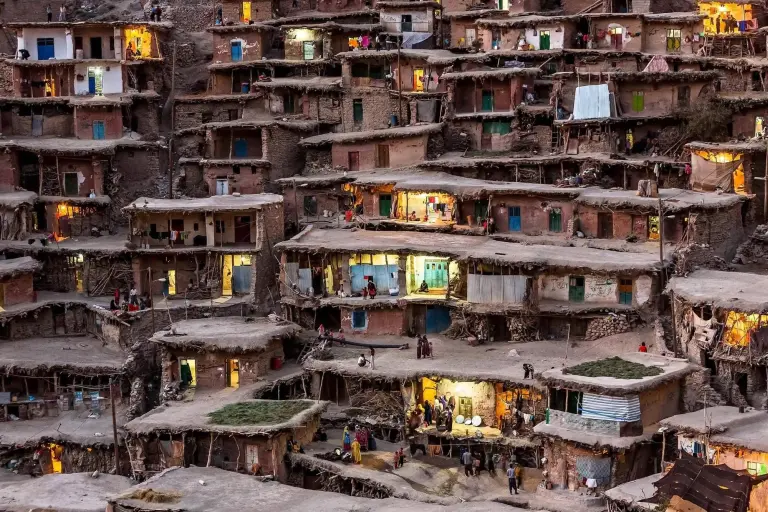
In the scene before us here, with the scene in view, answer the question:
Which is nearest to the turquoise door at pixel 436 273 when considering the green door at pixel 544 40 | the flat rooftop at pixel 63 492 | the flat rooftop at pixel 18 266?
the flat rooftop at pixel 63 492

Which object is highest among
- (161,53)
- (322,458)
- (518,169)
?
(161,53)

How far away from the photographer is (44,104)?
84062 mm

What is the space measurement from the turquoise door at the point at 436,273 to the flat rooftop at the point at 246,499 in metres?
14.5

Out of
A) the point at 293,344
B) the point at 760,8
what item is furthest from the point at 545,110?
the point at 293,344

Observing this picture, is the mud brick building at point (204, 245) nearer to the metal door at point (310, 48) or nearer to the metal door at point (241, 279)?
the metal door at point (241, 279)

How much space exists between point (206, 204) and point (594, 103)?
59.2ft

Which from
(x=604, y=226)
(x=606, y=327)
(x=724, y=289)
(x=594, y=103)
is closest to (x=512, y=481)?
(x=606, y=327)

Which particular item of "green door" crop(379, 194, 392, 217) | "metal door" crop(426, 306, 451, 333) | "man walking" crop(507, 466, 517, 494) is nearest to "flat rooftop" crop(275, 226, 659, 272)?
"green door" crop(379, 194, 392, 217)

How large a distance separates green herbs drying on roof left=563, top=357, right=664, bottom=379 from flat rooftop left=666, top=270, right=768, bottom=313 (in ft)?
11.0

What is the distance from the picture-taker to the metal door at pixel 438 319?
7075cm

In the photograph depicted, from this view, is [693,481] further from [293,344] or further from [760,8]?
[760,8]

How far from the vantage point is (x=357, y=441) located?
208 ft

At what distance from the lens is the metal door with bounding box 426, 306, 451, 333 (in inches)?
2785

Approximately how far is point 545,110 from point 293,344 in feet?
56.0
